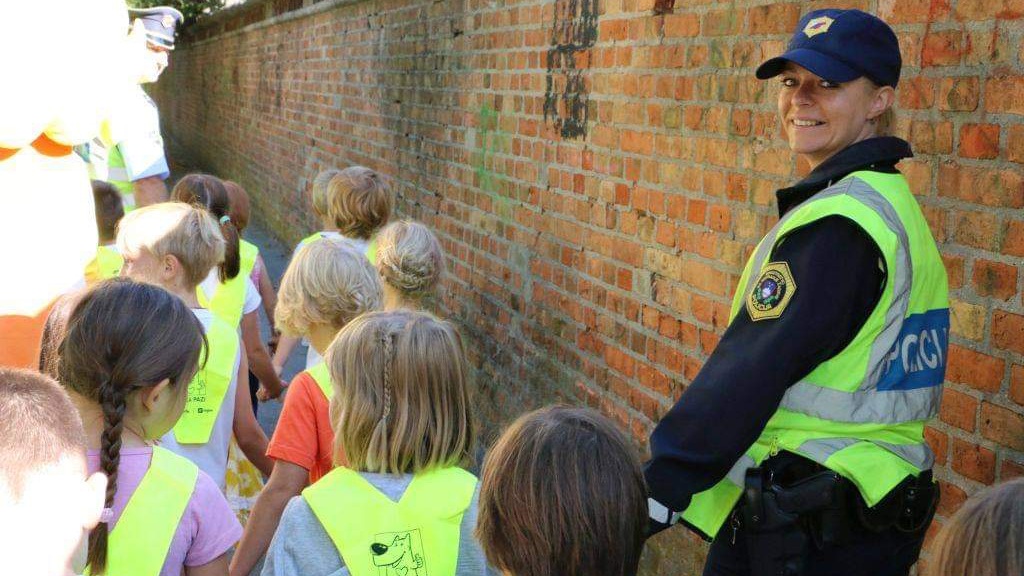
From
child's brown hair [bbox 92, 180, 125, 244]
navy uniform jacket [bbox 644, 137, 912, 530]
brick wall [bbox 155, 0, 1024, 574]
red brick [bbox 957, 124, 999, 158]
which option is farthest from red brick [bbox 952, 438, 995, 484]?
child's brown hair [bbox 92, 180, 125, 244]

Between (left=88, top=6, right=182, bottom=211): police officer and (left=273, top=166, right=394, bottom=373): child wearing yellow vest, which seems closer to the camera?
(left=273, top=166, right=394, bottom=373): child wearing yellow vest

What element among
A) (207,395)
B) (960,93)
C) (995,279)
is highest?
(960,93)

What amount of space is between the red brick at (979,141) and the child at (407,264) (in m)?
2.02

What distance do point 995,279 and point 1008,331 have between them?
0.42 feet

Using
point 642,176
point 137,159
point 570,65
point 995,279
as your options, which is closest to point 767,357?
point 995,279

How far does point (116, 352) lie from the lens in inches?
95.2

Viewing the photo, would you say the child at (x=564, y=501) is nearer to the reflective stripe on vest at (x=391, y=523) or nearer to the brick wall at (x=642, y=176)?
the reflective stripe on vest at (x=391, y=523)

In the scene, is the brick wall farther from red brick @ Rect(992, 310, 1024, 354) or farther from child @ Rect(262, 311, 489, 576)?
child @ Rect(262, 311, 489, 576)

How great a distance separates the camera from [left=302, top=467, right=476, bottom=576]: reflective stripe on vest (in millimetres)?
2293

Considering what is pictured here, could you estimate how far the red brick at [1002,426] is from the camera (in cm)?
246

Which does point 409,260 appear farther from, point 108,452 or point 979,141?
point 979,141

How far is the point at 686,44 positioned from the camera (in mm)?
3883

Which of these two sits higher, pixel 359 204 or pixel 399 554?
pixel 359 204

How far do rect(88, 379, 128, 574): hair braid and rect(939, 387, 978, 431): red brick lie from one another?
1912 mm
